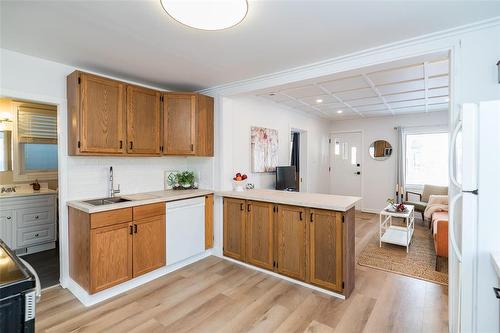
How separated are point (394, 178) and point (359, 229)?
198 cm

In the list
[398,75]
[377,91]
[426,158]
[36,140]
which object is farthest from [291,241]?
[426,158]

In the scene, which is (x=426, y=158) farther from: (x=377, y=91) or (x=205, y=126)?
(x=205, y=126)

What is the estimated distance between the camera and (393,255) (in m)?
3.62

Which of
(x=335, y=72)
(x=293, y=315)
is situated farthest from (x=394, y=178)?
(x=293, y=315)

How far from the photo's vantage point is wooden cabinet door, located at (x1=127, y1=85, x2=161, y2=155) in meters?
2.92

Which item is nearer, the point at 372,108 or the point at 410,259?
the point at 410,259

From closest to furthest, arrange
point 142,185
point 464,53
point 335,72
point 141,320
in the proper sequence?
1. point 464,53
2. point 141,320
3. point 335,72
4. point 142,185

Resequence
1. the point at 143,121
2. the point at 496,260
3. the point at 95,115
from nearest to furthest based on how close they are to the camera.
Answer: the point at 496,260
the point at 95,115
the point at 143,121

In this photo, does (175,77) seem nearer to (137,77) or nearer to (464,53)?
(137,77)

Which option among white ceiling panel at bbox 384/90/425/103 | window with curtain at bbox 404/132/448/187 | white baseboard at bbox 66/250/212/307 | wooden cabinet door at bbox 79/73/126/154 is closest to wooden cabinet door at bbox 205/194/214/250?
white baseboard at bbox 66/250/212/307

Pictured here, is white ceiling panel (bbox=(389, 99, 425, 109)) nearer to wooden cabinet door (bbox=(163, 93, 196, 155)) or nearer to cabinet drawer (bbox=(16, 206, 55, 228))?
wooden cabinet door (bbox=(163, 93, 196, 155))

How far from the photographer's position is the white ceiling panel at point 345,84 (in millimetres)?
3367

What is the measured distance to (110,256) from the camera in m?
2.52

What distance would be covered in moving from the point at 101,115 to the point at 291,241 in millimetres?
2482
